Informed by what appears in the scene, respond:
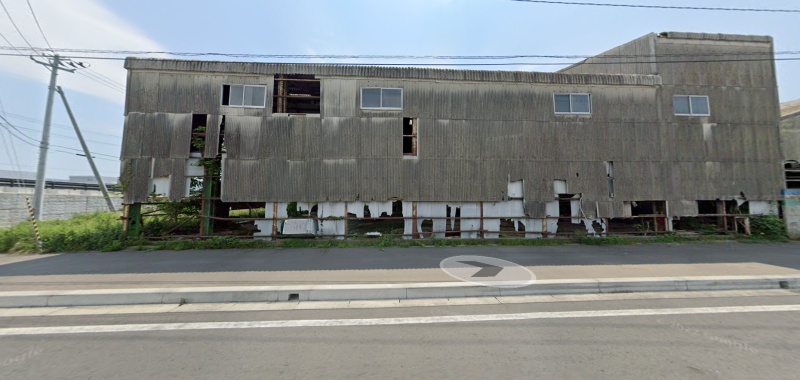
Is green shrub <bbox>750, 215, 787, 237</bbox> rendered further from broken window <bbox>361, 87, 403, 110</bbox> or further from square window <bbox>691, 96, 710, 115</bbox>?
broken window <bbox>361, 87, 403, 110</bbox>

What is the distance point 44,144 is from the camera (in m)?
14.6

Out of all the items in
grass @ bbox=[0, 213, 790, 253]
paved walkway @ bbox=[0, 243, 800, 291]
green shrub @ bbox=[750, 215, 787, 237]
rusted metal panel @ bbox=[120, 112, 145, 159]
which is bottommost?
paved walkway @ bbox=[0, 243, 800, 291]

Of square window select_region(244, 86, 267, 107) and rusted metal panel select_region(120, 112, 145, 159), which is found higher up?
square window select_region(244, 86, 267, 107)

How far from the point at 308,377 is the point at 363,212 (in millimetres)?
6957

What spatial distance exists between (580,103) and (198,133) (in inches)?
528

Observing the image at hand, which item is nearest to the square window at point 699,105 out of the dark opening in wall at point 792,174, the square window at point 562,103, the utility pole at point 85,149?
the dark opening in wall at point 792,174

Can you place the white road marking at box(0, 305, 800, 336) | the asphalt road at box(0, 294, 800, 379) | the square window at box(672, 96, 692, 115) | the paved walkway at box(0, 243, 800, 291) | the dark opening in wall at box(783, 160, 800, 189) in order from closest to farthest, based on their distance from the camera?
the asphalt road at box(0, 294, 800, 379) < the white road marking at box(0, 305, 800, 336) < the paved walkway at box(0, 243, 800, 291) < the square window at box(672, 96, 692, 115) < the dark opening in wall at box(783, 160, 800, 189)

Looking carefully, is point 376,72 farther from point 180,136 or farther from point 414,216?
point 180,136

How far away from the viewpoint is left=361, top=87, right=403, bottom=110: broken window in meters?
9.86

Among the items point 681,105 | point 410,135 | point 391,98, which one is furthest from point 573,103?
point 391,98

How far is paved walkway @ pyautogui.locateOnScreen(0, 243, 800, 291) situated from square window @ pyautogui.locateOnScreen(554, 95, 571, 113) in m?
4.89

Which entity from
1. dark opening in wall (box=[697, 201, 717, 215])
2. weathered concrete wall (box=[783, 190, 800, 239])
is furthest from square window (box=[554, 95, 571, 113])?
weathered concrete wall (box=[783, 190, 800, 239])

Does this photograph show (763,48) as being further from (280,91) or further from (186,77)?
(186,77)

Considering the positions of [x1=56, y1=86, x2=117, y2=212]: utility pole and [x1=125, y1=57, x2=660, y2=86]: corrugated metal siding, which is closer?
[x1=125, y1=57, x2=660, y2=86]: corrugated metal siding
